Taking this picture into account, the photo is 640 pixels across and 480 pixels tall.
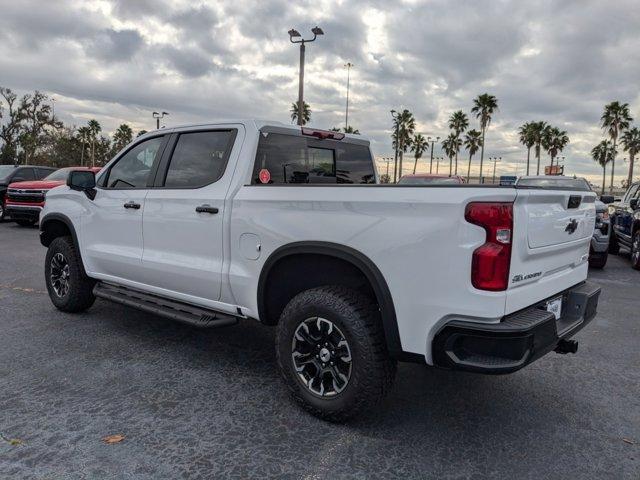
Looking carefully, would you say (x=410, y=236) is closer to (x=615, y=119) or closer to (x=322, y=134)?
(x=322, y=134)

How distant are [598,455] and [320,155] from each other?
111 inches

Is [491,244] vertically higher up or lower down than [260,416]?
higher up

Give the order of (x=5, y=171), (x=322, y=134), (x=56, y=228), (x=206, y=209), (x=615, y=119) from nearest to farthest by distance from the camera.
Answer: (x=206, y=209) < (x=322, y=134) < (x=56, y=228) < (x=5, y=171) < (x=615, y=119)

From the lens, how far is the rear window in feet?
12.2

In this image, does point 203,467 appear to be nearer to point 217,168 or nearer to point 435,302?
point 435,302

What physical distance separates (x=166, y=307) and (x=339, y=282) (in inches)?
65.0

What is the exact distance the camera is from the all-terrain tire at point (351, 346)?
281cm

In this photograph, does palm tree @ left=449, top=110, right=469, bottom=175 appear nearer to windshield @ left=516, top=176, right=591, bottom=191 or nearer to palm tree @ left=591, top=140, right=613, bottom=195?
palm tree @ left=591, top=140, right=613, bottom=195

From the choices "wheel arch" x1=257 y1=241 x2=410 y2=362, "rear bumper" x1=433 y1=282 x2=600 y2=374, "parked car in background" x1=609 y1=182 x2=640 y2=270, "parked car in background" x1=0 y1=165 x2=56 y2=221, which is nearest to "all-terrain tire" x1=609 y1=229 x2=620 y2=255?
"parked car in background" x1=609 y1=182 x2=640 y2=270

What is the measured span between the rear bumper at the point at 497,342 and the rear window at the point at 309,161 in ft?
5.90

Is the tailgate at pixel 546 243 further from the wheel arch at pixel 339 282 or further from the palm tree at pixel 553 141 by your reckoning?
the palm tree at pixel 553 141

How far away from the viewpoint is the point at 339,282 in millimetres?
3166

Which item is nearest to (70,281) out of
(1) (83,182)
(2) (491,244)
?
(1) (83,182)

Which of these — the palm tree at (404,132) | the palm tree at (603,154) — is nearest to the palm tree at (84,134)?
the palm tree at (404,132)
